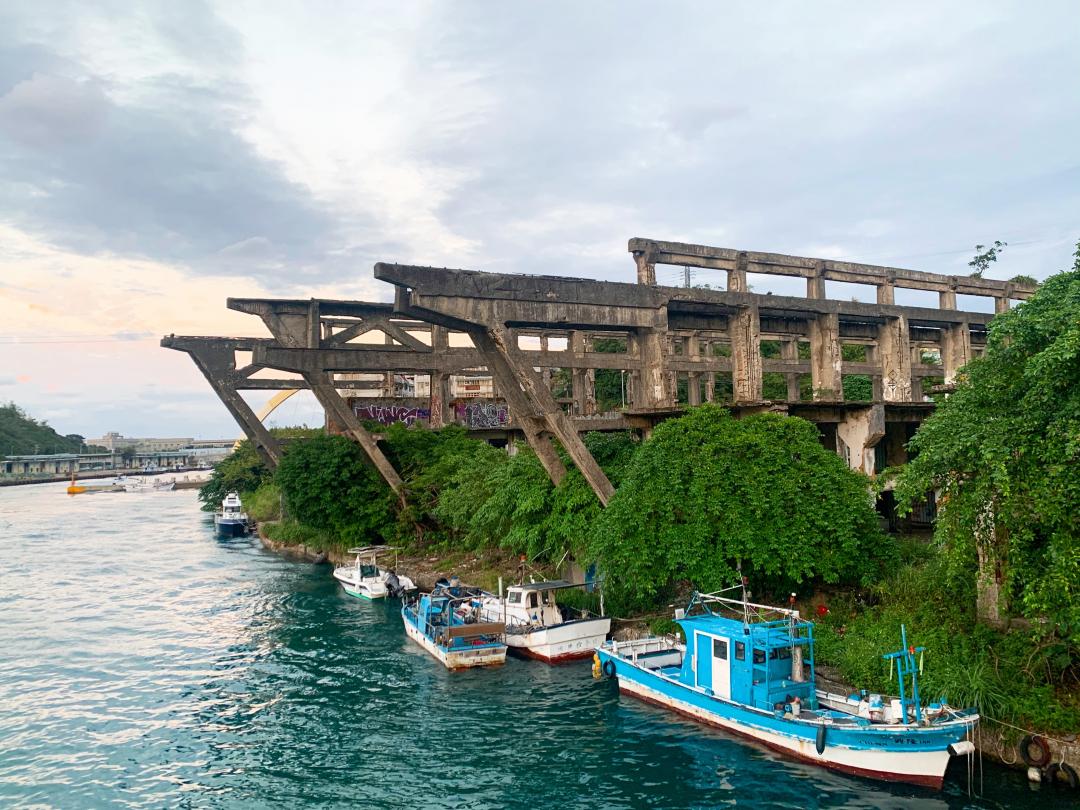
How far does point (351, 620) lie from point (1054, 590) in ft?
75.3

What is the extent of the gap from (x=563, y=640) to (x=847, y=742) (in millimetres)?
9478

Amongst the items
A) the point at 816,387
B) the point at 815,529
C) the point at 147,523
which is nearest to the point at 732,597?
the point at 815,529

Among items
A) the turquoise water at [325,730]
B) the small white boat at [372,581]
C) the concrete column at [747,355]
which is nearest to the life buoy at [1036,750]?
the turquoise water at [325,730]

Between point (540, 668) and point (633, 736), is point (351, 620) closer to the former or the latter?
point (540, 668)

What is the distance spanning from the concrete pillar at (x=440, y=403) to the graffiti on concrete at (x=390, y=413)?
1.68 m

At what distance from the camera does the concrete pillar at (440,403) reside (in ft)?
146

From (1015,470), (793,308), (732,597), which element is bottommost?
(732,597)

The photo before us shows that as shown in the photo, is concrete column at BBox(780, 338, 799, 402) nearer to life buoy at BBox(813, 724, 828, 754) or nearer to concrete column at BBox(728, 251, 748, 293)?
concrete column at BBox(728, 251, 748, 293)

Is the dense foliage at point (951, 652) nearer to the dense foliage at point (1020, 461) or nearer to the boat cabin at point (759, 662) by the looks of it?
the dense foliage at point (1020, 461)

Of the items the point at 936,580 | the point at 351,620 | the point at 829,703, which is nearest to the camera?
the point at 829,703

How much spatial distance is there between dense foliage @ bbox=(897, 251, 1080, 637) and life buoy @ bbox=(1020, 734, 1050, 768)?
1.99 metres

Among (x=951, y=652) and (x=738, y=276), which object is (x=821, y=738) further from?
(x=738, y=276)

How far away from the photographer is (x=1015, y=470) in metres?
13.6

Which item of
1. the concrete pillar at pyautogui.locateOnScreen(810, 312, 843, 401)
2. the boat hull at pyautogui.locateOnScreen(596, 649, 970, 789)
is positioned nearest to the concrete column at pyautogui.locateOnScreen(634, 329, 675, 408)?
the concrete pillar at pyautogui.locateOnScreen(810, 312, 843, 401)
